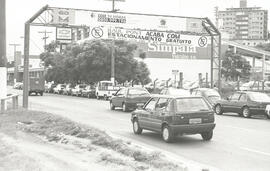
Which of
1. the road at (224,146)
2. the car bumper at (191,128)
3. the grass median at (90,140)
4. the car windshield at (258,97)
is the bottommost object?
the road at (224,146)

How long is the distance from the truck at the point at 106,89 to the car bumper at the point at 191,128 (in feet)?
97.4

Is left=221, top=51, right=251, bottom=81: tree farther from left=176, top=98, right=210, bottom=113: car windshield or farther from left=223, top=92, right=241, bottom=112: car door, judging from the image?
left=176, top=98, right=210, bottom=113: car windshield

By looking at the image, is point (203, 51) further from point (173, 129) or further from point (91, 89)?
point (173, 129)

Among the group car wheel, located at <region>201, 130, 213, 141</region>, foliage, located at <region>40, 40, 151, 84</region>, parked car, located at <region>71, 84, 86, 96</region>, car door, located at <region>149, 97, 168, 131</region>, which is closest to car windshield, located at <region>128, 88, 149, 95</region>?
car door, located at <region>149, 97, 168, 131</region>

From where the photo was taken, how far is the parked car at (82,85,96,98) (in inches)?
1918

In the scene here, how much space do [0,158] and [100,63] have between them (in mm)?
41441

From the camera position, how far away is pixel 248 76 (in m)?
74.8

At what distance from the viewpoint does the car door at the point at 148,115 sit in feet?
46.4

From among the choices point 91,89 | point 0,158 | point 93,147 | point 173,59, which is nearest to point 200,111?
point 93,147

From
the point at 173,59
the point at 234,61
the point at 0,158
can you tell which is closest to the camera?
the point at 0,158

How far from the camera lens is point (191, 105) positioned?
43.9 ft

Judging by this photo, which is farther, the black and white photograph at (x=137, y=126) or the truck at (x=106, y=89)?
the truck at (x=106, y=89)

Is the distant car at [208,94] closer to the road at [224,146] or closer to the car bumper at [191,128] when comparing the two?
the road at [224,146]

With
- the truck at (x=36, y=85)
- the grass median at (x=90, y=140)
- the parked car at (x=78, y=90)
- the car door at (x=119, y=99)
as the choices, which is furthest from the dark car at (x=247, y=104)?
the truck at (x=36, y=85)
